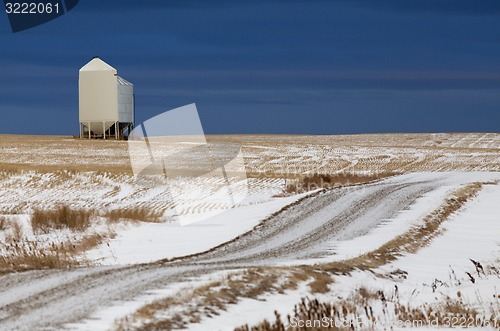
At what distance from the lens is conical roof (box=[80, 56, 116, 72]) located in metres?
67.0

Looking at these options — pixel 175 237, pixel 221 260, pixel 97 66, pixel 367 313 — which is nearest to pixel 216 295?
pixel 367 313

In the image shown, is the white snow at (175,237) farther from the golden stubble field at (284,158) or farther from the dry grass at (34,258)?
the golden stubble field at (284,158)

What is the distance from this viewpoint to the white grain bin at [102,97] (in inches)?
2638

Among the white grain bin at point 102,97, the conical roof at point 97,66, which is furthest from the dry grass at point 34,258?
the conical roof at point 97,66

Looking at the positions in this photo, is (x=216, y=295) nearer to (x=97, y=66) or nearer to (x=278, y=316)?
(x=278, y=316)

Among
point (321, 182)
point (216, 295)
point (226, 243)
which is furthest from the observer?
point (321, 182)

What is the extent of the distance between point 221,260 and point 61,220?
667cm

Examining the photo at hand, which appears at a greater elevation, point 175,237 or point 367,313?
point 367,313

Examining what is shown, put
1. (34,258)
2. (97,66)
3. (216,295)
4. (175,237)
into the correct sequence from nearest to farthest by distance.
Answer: (216,295), (34,258), (175,237), (97,66)

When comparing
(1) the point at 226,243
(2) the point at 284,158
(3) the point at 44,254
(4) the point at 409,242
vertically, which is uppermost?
(3) the point at 44,254

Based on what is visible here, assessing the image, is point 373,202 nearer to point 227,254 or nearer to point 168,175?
point 227,254

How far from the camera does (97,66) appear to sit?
67.1 metres

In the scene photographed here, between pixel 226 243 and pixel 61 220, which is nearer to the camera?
pixel 226 243

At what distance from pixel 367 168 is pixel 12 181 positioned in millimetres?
19979
